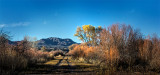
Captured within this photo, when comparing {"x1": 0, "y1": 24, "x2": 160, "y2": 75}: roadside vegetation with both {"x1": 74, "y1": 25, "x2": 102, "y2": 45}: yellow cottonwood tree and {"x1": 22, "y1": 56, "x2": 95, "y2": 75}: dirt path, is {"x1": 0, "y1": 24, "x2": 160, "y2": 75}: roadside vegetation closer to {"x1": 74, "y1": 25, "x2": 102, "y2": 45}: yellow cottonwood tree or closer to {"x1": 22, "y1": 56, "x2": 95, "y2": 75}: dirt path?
{"x1": 22, "y1": 56, "x2": 95, "y2": 75}: dirt path

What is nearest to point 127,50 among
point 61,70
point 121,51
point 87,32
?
point 121,51

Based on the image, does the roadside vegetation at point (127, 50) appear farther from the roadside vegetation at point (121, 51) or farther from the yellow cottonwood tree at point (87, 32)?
the yellow cottonwood tree at point (87, 32)

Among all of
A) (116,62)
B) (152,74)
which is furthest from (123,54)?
(152,74)

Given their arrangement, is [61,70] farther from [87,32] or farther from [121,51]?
[87,32]

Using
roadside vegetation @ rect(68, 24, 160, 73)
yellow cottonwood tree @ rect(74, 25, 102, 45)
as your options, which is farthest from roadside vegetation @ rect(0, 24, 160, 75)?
yellow cottonwood tree @ rect(74, 25, 102, 45)

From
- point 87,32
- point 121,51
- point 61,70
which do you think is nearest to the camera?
point 61,70

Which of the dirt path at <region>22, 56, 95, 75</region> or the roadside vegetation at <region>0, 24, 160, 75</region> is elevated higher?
the roadside vegetation at <region>0, 24, 160, 75</region>

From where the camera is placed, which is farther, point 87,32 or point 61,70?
point 87,32

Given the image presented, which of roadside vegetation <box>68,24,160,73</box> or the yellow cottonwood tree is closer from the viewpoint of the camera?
roadside vegetation <box>68,24,160,73</box>

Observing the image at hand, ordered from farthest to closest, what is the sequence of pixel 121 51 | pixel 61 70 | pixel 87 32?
pixel 87 32 → pixel 121 51 → pixel 61 70

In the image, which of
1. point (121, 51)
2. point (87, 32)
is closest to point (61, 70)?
point (121, 51)

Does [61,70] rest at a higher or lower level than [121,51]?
lower

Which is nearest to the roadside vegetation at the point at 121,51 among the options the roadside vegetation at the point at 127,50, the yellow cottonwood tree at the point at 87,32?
the roadside vegetation at the point at 127,50

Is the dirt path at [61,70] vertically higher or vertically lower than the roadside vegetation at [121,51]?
lower
